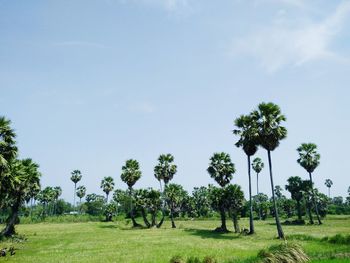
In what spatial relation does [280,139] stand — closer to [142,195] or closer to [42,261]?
[42,261]

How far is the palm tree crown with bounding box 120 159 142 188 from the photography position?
96500 mm

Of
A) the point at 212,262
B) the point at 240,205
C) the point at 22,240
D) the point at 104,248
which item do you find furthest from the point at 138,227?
the point at 212,262

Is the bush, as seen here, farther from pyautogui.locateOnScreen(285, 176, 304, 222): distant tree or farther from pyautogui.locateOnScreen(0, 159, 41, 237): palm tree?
pyautogui.locateOnScreen(285, 176, 304, 222): distant tree

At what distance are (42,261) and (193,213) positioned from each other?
117 meters

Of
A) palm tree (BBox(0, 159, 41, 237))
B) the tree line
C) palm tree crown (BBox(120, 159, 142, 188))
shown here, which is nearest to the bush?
the tree line

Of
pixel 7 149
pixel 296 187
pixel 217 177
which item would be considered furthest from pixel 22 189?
pixel 296 187

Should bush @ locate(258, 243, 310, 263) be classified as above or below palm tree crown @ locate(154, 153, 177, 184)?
below

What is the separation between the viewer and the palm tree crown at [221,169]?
7756cm

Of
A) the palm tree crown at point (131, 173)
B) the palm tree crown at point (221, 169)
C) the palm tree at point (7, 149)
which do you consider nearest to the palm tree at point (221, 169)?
the palm tree crown at point (221, 169)

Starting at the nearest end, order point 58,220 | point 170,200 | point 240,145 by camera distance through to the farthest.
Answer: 1. point 240,145
2. point 170,200
3. point 58,220

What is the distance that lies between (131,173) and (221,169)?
94.7ft

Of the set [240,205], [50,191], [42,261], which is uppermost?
[50,191]

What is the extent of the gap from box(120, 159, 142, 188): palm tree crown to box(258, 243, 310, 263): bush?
237 feet

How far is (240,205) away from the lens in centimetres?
7106
